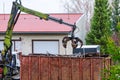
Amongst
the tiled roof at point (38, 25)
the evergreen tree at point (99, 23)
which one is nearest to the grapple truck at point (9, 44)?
the tiled roof at point (38, 25)

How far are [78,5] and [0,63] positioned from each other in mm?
55729

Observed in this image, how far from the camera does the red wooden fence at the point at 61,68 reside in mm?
15367

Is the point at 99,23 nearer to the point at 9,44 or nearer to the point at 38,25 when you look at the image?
the point at 38,25

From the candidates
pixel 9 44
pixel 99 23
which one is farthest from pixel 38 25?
pixel 9 44

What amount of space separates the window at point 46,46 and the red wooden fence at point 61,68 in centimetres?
1417

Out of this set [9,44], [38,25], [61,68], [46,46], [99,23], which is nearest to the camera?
[61,68]

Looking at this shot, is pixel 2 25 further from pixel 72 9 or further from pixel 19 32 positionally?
pixel 72 9

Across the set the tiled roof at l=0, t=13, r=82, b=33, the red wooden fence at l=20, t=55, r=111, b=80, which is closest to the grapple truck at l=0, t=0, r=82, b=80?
the red wooden fence at l=20, t=55, r=111, b=80

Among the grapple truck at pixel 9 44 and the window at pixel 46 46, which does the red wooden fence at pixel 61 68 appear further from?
the window at pixel 46 46

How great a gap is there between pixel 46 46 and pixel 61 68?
15.0 m

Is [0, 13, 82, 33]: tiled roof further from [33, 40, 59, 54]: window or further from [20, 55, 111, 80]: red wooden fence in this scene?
[20, 55, 111, 80]: red wooden fence

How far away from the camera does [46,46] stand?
101 feet

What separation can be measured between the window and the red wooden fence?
14.2 metres

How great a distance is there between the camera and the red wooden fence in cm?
1537
